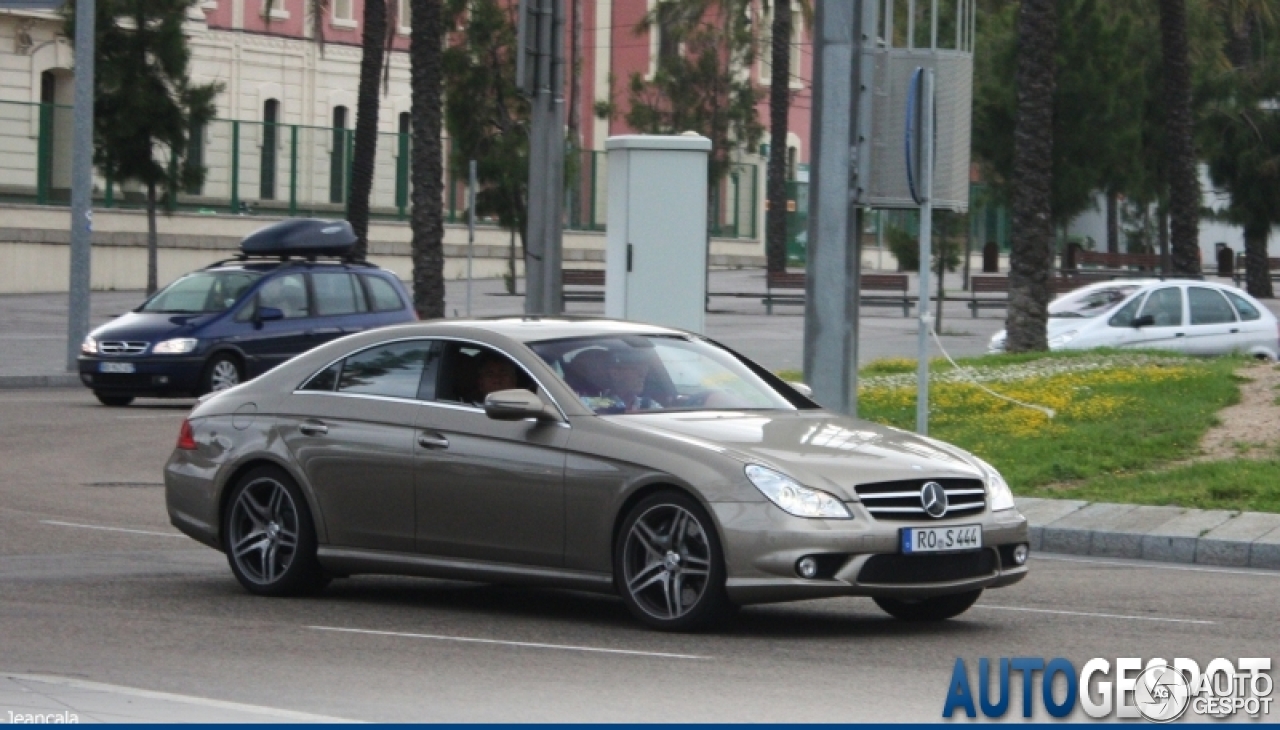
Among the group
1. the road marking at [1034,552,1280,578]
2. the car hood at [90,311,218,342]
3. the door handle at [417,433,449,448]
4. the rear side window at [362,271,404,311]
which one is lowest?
the road marking at [1034,552,1280,578]

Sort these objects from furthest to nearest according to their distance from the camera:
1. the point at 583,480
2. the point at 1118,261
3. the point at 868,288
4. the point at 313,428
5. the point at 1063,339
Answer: the point at 1118,261 < the point at 868,288 < the point at 1063,339 < the point at 313,428 < the point at 583,480

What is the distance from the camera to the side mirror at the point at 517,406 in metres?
10.1

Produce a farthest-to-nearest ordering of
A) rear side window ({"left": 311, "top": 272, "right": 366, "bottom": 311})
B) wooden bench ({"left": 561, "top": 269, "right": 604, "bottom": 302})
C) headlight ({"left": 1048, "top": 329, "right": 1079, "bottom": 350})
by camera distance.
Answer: wooden bench ({"left": 561, "top": 269, "right": 604, "bottom": 302}) → headlight ({"left": 1048, "top": 329, "right": 1079, "bottom": 350}) → rear side window ({"left": 311, "top": 272, "right": 366, "bottom": 311})

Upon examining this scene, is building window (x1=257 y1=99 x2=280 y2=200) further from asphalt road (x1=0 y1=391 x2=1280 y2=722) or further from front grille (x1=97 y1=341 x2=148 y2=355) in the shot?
asphalt road (x1=0 y1=391 x2=1280 y2=722)

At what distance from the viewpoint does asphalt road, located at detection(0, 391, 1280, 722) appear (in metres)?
8.12

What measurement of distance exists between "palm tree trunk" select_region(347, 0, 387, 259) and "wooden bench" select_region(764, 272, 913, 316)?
11824 mm

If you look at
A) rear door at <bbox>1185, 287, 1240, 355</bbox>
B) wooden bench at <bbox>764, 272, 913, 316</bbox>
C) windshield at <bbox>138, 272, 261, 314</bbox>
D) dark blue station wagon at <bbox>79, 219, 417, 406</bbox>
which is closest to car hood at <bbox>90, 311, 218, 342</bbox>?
dark blue station wagon at <bbox>79, 219, 417, 406</bbox>

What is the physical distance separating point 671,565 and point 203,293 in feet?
53.3

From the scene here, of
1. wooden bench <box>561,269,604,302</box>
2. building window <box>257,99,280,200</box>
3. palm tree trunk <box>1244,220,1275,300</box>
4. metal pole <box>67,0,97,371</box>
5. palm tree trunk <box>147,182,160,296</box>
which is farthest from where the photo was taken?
building window <box>257,99,280,200</box>

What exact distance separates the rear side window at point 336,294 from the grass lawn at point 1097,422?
654 centimetres

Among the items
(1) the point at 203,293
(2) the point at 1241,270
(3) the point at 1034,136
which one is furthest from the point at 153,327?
(2) the point at 1241,270

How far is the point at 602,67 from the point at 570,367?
201ft

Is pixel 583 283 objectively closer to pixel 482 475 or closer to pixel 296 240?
pixel 296 240

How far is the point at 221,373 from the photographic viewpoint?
2431 cm
